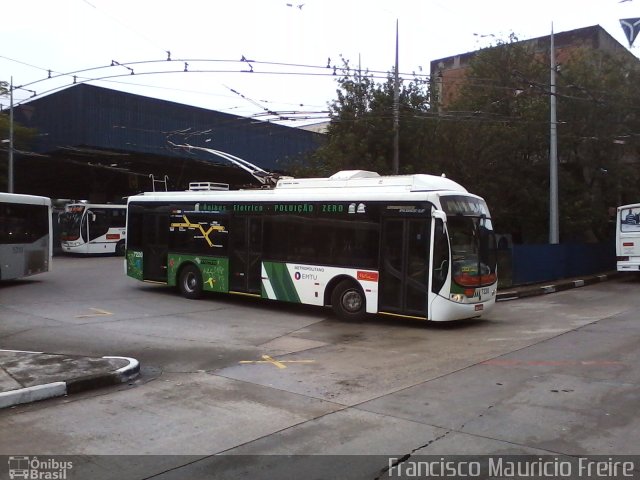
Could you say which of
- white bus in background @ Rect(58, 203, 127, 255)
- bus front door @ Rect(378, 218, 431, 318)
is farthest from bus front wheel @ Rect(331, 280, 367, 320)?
white bus in background @ Rect(58, 203, 127, 255)

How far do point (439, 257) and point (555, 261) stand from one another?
41.8ft

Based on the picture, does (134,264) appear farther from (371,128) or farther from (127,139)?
(127,139)

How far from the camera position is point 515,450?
4883mm

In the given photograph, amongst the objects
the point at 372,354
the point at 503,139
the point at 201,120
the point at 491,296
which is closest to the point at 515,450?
the point at 372,354

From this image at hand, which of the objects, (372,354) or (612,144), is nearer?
(372,354)

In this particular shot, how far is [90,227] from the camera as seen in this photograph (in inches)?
1216

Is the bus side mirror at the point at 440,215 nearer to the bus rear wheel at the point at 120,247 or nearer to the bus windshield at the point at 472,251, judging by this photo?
the bus windshield at the point at 472,251

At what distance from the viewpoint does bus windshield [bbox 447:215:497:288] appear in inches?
447

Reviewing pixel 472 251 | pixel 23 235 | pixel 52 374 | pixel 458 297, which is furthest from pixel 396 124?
pixel 52 374

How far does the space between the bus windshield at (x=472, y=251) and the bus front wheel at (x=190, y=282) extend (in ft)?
23.8

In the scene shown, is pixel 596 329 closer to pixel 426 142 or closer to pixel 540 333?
pixel 540 333

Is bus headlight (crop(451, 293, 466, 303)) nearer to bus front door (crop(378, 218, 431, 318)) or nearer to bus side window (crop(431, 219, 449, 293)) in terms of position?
bus side window (crop(431, 219, 449, 293))

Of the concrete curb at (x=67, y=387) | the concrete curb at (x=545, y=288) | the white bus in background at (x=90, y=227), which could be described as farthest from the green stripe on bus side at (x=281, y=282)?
the white bus in background at (x=90, y=227)

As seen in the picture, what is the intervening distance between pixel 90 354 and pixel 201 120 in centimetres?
2719
